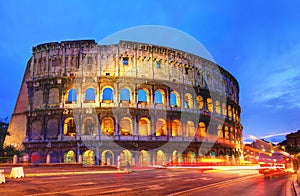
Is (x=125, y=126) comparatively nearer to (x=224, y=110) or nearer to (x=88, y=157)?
(x=88, y=157)

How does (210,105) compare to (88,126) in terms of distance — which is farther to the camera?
(210,105)

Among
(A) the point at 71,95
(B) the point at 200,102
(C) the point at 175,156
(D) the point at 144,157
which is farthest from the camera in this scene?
(B) the point at 200,102

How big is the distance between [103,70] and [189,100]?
11844 millimetres

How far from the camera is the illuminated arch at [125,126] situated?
103ft

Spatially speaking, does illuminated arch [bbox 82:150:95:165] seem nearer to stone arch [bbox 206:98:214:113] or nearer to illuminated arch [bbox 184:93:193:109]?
illuminated arch [bbox 184:93:193:109]

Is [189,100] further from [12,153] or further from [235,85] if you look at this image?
[12,153]

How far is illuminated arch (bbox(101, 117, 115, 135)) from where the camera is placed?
104 feet

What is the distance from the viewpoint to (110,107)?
30734 mm

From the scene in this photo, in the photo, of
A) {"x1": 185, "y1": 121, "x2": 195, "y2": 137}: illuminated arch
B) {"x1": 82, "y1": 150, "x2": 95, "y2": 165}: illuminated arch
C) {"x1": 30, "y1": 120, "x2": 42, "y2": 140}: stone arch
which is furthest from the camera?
{"x1": 185, "y1": 121, "x2": 195, "y2": 137}: illuminated arch

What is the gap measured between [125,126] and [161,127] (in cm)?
444

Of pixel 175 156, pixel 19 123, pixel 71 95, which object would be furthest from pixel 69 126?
pixel 175 156

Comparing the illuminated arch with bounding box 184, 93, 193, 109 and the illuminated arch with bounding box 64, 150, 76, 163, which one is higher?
the illuminated arch with bounding box 184, 93, 193, 109

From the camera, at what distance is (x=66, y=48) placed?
32.3 m

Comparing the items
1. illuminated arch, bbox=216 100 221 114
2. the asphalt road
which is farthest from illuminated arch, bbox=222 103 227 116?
the asphalt road
